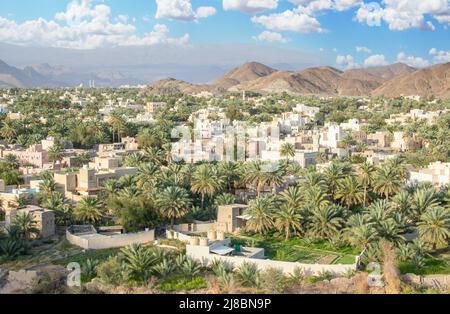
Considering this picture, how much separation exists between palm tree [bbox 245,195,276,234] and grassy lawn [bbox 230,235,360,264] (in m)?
0.55

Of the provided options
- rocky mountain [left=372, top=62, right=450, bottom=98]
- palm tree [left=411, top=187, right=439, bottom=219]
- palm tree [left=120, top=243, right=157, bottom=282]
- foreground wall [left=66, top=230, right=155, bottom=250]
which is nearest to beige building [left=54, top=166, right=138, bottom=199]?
foreground wall [left=66, top=230, right=155, bottom=250]

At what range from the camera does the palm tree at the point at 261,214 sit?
25922 millimetres

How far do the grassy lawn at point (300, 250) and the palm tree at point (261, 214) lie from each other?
55 centimetres

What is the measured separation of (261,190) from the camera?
33125mm

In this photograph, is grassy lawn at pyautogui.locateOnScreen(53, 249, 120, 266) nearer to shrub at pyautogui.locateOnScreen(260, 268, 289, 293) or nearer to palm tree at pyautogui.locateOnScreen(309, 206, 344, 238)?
shrub at pyautogui.locateOnScreen(260, 268, 289, 293)

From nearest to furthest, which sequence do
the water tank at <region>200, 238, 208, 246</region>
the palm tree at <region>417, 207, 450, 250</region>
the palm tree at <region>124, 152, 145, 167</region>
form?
the water tank at <region>200, 238, 208, 246</region> → the palm tree at <region>417, 207, 450, 250</region> → the palm tree at <region>124, 152, 145, 167</region>

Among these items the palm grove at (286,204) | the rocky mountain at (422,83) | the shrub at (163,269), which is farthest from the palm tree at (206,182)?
the rocky mountain at (422,83)

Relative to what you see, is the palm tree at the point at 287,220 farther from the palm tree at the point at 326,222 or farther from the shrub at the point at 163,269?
the shrub at the point at 163,269

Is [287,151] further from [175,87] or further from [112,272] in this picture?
[175,87]

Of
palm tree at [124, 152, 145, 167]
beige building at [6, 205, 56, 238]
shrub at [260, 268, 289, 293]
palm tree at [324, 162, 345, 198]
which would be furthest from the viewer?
palm tree at [124, 152, 145, 167]

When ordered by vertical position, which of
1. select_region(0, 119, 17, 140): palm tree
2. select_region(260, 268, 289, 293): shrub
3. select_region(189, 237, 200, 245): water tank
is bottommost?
select_region(260, 268, 289, 293): shrub

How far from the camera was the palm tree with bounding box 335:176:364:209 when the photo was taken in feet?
95.1

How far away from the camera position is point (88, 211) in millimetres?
26828
